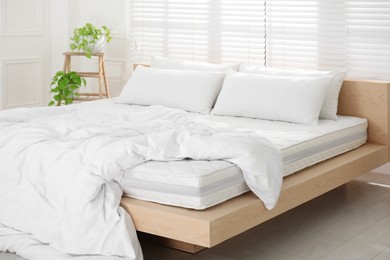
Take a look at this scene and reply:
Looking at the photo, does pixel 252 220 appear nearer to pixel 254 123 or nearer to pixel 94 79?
pixel 254 123

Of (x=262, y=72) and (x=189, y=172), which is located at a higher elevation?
(x=262, y=72)

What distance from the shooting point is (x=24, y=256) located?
11.5 ft

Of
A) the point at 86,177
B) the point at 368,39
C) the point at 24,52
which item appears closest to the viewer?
the point at 86,177

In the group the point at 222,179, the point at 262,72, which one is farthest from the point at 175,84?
the point at 222,179

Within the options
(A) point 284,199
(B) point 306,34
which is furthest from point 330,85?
(A) point 284,199

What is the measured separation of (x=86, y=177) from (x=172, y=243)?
27.3 inches

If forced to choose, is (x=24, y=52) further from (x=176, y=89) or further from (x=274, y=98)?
(x=274, y=98)

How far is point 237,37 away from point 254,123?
1318mm

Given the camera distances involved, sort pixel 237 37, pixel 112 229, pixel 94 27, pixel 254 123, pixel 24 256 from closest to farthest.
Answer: pixel 112 229, pixel 24 256, pixel 254 123, pixel 237 37, pixel 94 27

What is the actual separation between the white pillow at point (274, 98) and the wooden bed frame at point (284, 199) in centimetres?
35

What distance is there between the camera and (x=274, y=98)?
4855 mm

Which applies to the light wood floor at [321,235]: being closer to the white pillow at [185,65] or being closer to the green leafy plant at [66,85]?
the white pillow at [185,65]

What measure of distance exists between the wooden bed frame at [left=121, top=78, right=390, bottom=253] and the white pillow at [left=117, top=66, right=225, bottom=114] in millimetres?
942

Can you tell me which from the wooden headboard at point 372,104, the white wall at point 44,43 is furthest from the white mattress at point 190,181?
the white wall at point 44,43
